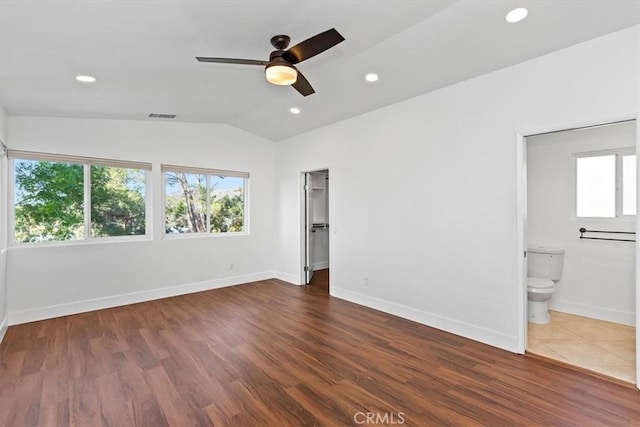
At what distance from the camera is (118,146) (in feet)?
14.4

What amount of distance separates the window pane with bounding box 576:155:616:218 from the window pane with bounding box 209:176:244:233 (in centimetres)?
512

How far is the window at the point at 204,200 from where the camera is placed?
4980mm

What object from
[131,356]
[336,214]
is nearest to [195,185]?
[336,214]

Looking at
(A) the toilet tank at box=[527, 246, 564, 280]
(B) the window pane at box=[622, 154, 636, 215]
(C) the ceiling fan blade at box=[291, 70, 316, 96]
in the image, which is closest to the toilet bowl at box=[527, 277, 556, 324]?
(A) the toilet tank at box=[527, 246, 564, 280]

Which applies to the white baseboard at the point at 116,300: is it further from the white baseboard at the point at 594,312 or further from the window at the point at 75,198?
the white baseboard at the point at 594,312

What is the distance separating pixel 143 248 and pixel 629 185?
633 cm

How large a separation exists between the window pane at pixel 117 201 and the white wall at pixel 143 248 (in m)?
0.21

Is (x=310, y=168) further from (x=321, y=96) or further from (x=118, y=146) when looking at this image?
(x=118, y=146)

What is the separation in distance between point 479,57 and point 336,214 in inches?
108

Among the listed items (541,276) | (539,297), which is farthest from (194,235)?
(541,276)

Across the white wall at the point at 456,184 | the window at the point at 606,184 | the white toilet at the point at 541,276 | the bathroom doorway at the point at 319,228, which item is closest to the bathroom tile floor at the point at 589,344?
the white toilet at the point at 541,276

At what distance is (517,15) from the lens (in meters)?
2.25

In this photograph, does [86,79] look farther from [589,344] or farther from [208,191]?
[589,344]

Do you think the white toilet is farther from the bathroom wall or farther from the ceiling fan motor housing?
the ceiling fan motor housing
